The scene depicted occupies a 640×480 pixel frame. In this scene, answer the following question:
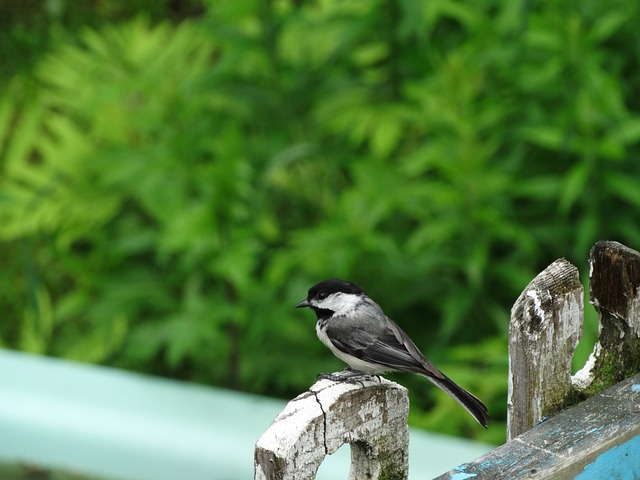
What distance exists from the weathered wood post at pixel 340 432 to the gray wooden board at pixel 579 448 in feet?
0.38

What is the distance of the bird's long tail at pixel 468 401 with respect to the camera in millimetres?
1636

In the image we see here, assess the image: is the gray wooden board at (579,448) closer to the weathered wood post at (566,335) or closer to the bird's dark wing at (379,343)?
the weathered wood post at (566,335)

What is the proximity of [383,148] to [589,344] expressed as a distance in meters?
0.98

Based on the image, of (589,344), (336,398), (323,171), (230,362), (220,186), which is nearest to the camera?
(336,398)

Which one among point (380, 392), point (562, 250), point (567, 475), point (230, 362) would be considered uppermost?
point (562, 250)

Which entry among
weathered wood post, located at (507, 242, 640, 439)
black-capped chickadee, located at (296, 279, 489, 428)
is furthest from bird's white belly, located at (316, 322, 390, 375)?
weathered wood post, located at (507, 242, 640, 439)

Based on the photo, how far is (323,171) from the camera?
3.97 meters

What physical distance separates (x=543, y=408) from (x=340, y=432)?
366 mm

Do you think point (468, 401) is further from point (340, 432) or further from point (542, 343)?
point (340, 432)

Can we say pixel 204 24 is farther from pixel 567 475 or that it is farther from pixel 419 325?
pixel 567 475

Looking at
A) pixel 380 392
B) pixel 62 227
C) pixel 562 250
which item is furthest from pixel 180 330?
pixel 380 392

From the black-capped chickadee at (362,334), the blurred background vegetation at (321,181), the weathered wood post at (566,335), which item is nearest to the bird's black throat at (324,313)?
the black-capped chickadee at (362,334)

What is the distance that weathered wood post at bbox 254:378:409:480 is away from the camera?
1.24 metres

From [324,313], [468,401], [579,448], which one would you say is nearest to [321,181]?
[324,313]
